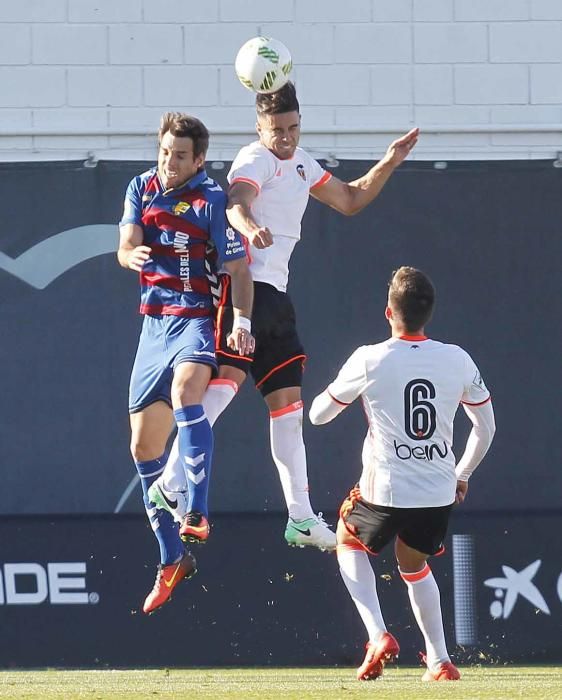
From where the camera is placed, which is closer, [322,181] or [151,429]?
[151,429]

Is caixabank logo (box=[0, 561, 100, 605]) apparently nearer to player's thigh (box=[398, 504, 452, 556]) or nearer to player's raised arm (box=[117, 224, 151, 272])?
player's thigh (box=[398, 504, 452, 556])

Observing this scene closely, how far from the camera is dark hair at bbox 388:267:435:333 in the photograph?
17.1ft

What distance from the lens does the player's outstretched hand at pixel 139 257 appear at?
516cm

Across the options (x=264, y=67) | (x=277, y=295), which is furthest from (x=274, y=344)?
(x=264, y=67)

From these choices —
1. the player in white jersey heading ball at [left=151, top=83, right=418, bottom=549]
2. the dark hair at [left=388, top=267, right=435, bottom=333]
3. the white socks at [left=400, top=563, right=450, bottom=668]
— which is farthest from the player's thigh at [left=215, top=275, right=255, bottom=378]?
the white socks at [left=400, top=563, right=450, bottom=668]

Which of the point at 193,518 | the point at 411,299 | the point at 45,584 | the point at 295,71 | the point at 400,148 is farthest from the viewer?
the point at 295,71

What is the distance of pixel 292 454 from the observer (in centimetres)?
575

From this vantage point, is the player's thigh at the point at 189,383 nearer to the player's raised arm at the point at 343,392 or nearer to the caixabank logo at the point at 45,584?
the player's raised arm at the point at 343,392

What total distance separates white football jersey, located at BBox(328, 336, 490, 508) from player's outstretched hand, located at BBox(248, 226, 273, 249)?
1.91 ft

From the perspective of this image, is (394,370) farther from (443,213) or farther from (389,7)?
(389,7)

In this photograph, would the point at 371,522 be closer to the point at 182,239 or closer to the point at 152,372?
the point at 152,372

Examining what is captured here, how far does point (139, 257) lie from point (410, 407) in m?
1.10

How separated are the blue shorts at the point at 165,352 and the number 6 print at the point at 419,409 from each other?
72 cm

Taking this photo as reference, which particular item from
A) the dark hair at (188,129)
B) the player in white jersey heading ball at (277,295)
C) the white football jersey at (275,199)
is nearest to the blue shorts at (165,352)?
the player in white jersey heading ball at (277,295)
